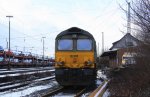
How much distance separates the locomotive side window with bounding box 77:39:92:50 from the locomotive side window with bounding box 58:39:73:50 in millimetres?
467

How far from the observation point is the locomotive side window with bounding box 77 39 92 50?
21.3 metres

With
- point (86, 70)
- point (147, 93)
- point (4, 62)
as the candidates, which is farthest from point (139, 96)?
point (4, 62)

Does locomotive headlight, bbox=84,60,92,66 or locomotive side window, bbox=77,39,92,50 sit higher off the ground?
locomotive side window, bbox=77,39,92,50

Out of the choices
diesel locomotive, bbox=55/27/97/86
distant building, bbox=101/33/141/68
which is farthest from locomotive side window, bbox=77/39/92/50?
distant building, bbox=101/33/141/68

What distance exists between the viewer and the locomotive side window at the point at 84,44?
21281 millimetres

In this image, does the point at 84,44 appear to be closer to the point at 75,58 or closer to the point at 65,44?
the point at 75,58

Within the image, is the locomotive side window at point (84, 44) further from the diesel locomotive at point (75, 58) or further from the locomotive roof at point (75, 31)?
the locomotive roof at point (75, 31)

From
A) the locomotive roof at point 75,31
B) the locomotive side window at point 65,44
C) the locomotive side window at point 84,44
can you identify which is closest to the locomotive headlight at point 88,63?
the locomotive side window at point 84,44

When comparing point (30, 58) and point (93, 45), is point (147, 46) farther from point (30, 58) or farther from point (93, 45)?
point (30, 58)

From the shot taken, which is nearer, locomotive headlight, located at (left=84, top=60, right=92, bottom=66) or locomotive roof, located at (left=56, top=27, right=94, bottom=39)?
locomotive headlight, located at (left=84, top=60, right=92, bottom=66)

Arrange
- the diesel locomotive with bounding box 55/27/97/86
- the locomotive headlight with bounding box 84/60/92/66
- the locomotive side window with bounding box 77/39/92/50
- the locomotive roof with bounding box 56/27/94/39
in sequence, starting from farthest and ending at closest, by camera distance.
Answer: the locomotive roof with bounding box 56/27/94/39, the locomotive side window with bounding box 77/39/92/50, the locomotive headlight with bounding box 84/60/92/66, the diesel locomotive with bounding box 55/27/97/86

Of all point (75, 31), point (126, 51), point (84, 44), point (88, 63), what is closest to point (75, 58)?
point (88, 63)

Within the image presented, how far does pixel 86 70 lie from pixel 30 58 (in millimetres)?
51305

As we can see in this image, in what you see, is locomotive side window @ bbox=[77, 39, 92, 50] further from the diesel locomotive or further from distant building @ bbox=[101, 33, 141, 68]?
distant building @ bbox=[101, 33, 141, 68]
